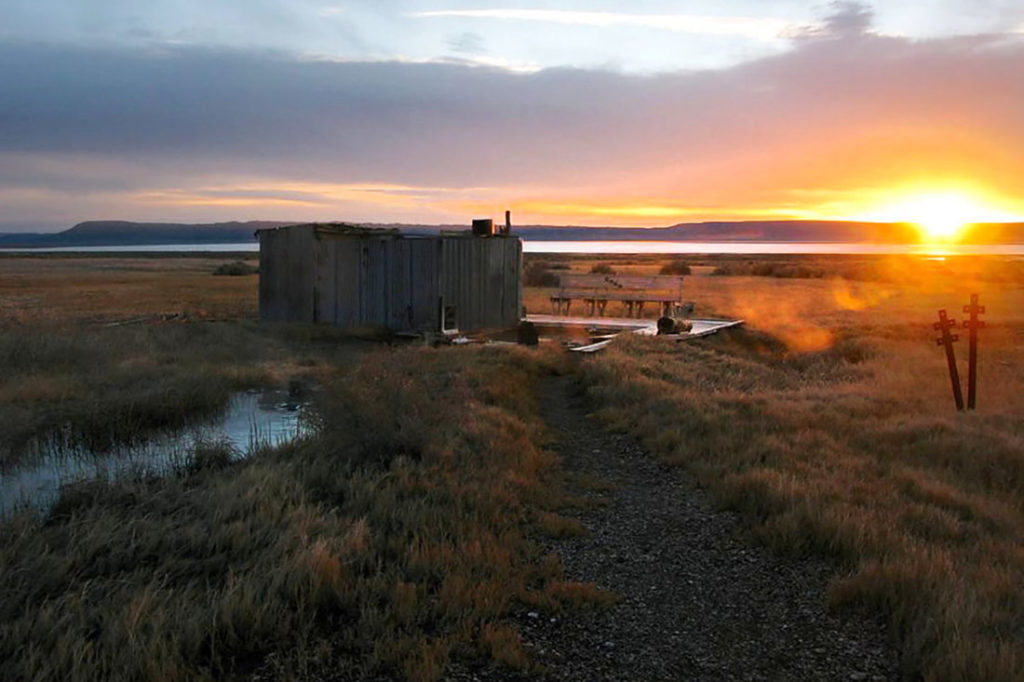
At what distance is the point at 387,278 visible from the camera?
1470 cm

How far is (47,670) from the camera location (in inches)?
116

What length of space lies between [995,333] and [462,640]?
1664cm

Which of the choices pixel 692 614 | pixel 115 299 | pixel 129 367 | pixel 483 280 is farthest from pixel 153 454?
pixel 115 299

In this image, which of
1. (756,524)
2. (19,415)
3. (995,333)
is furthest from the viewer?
(995,333)

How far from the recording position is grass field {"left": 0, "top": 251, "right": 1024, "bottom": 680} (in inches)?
133

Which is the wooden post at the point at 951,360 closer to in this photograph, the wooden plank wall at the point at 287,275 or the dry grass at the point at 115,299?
the wooden plank wall at the point at 287,275

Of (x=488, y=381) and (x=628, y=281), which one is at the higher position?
(x=628, y=281)

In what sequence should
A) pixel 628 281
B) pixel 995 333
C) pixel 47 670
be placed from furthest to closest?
pixel 628 281 < pixel 995 333 < pixel 47 670

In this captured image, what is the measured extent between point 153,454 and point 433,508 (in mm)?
3814

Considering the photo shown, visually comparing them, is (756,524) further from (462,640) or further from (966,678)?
(462,640)

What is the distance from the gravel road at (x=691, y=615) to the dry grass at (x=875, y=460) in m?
0.21

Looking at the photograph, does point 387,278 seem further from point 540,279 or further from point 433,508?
point 540,279

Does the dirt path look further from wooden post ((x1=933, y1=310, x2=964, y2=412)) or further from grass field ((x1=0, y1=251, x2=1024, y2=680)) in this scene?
wooden post ((x1=933, y1=310, x2=964, y2=412))

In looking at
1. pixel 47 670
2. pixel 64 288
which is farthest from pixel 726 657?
pixel 64 288
